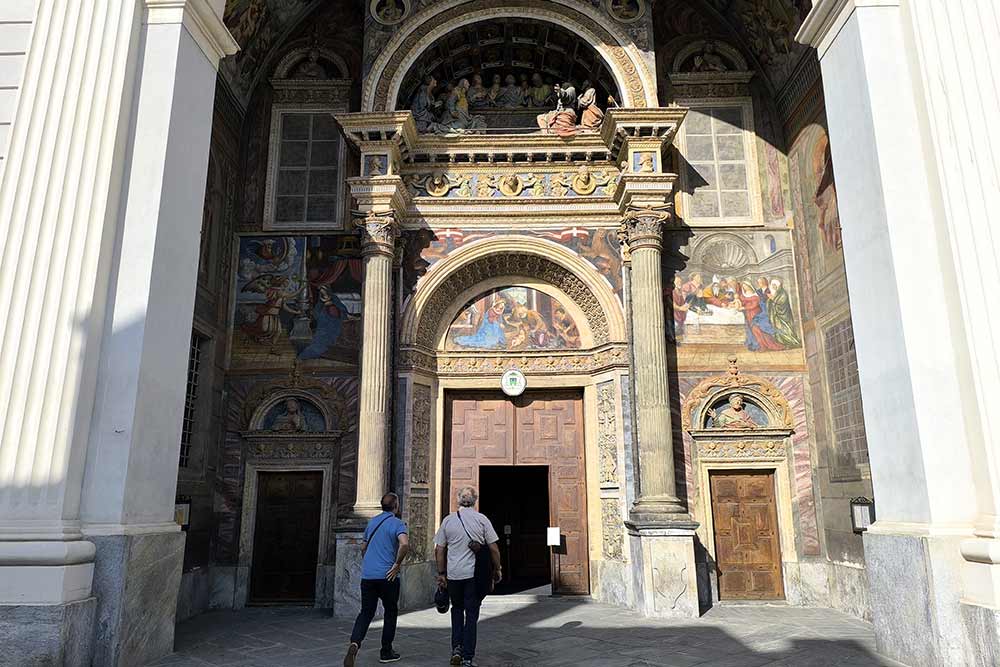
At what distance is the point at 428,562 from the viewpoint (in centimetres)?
1172

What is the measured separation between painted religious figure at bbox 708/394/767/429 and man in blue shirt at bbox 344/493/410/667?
710cm

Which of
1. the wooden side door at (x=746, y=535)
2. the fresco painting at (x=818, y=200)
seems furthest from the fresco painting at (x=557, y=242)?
the wooden side door at (x=746, y=535)

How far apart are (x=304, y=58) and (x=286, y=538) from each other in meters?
9.29

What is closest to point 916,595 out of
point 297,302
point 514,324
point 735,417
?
point 735,417

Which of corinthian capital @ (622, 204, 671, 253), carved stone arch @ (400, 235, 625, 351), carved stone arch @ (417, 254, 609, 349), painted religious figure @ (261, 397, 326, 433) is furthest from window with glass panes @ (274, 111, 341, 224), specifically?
corinthian capital @ (622, 204, 671, 253)

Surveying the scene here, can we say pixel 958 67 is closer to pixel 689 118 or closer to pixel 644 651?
pixel 644 651

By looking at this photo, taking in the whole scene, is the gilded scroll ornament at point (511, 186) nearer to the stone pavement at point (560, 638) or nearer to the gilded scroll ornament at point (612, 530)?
the gilded scroll ornament at point (612, 530)

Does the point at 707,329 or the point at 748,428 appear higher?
the point at 707,329

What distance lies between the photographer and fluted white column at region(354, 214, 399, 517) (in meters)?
10.8

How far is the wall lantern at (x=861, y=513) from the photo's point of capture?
9.93 m

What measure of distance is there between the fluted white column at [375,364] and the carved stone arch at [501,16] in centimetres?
254

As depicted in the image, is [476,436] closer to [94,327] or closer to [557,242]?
[557,242]

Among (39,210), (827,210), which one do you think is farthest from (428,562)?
(827,210)

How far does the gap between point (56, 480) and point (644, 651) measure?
6.02 m
